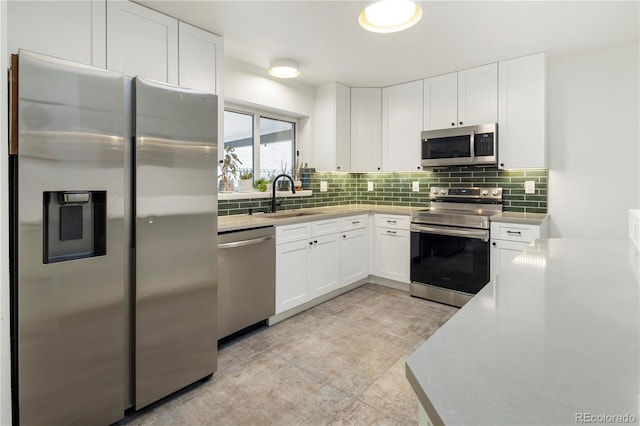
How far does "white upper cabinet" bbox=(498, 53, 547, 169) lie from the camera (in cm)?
315

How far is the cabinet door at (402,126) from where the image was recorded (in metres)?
3.93

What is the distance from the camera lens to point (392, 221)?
12.8 feet

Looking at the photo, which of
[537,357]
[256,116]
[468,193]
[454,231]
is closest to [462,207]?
[468,193]

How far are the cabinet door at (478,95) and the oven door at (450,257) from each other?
1.15 meters

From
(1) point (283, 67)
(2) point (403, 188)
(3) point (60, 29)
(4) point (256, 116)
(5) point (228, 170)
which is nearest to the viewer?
(3) point (60, 29)

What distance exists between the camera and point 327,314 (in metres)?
3.22

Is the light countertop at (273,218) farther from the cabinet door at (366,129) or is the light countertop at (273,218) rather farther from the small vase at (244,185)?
the cabinet door at (366,129)

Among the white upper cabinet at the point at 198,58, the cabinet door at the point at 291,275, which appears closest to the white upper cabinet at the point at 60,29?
the white upper cabinet at the point at 198,58

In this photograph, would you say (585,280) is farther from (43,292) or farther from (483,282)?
(483,282)

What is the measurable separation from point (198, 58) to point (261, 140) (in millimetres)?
1240

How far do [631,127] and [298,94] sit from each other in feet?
10.2

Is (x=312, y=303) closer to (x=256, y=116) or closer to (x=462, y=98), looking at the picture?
(x=256, y=116)

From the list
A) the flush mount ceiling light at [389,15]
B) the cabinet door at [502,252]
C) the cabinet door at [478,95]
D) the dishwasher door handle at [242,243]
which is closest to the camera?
the flush mount ceiling light at [389,15]

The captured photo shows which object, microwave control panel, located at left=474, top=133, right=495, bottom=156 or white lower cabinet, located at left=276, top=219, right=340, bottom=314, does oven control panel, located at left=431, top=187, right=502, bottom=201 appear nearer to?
microwave control panel, located at left=474, top=133, right=495, bottom=156
